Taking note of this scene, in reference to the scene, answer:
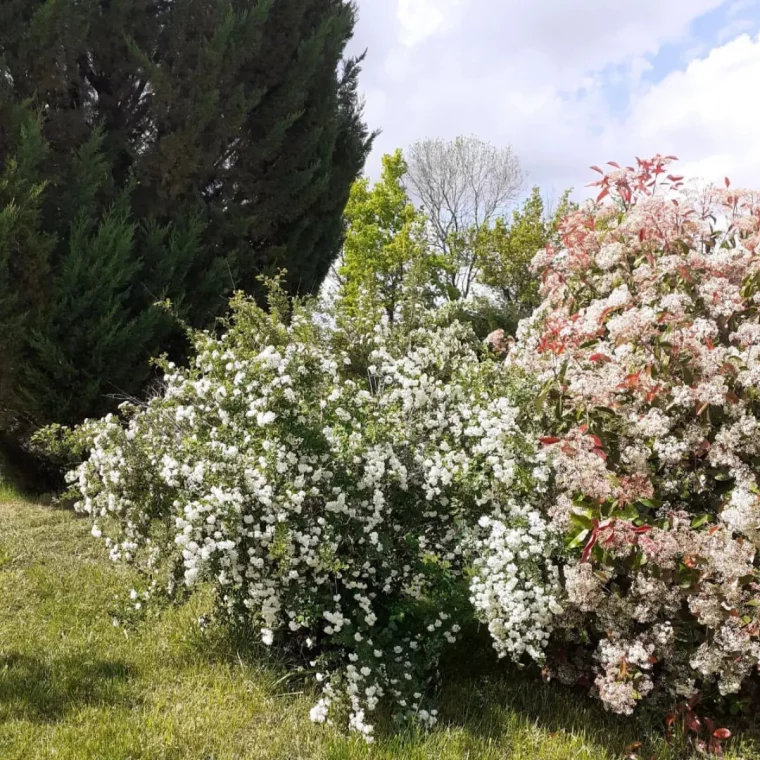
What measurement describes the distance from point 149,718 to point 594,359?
2.76m

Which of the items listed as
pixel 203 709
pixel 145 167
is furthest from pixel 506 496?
pixel 145 167

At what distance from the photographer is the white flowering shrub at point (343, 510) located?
11.0 feet

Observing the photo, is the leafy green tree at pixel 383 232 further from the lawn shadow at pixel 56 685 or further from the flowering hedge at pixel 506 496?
the lawn shadow at pixel 56 685

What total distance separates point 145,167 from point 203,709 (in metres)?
6.09

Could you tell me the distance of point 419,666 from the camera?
11.6 ft

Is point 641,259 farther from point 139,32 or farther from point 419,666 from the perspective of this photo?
point 139,32

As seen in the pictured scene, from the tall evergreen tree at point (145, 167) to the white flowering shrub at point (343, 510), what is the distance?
3187 millimetres

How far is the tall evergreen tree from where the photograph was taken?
23.2 feet

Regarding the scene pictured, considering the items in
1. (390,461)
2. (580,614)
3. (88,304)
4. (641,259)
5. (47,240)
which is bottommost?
(580,614)

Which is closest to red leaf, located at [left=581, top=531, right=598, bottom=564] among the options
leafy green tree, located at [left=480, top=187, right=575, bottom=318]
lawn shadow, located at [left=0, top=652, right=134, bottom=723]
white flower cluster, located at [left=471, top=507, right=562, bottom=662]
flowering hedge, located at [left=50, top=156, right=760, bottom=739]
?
flowering hedge, located at [left=50, top=156, right=760, bottom=739]

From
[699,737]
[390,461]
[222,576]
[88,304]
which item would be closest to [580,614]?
[699,737]

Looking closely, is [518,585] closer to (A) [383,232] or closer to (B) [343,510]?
(B) [343,510]

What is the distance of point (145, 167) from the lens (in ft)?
25.7

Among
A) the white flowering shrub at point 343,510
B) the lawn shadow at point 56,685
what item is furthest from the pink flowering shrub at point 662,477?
the lawn shadow at point 56,685
